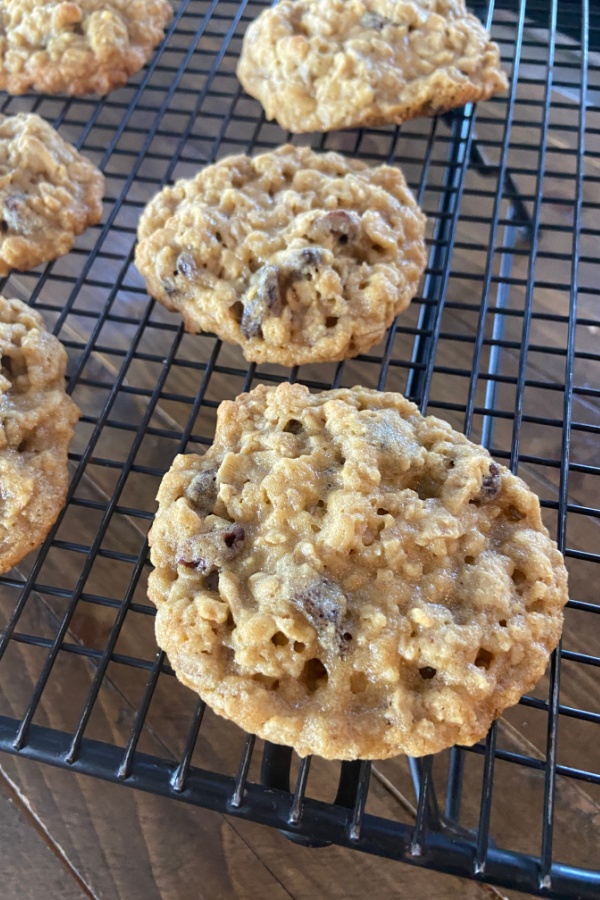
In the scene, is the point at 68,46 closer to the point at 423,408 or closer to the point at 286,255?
the point at 286,255

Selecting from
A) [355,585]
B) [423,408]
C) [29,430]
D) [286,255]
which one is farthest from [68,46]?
[355,585]

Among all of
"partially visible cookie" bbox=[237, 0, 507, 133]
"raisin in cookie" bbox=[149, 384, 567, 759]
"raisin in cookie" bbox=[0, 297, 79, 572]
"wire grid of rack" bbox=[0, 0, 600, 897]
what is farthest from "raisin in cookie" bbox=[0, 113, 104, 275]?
"raisin in cookie" bbox=[149, 384, 567, 759]

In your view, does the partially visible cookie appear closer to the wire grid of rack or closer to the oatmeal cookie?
the wire grid of rack

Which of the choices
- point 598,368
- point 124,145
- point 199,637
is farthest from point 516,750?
point 124,145

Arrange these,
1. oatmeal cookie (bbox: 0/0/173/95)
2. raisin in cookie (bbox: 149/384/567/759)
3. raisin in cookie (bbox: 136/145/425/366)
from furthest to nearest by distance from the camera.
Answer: oatmeal cookie (bbox: 0/0/173/95) → raisin in cookie (bbox: 136/145/425/366) → raisin in cookie (bbox: 149/384/567/759)

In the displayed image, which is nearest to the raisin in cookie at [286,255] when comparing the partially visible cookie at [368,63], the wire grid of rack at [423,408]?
the wire grid of rack at [423,408]

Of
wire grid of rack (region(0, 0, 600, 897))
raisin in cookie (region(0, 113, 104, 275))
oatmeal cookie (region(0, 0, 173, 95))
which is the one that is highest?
oatmeal cookie (region(0, 0, 173, 95))

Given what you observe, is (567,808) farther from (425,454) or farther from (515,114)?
(515,114)

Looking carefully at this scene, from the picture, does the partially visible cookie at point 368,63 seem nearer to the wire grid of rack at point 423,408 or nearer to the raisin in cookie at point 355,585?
the wire grid of rack at point 423,408
